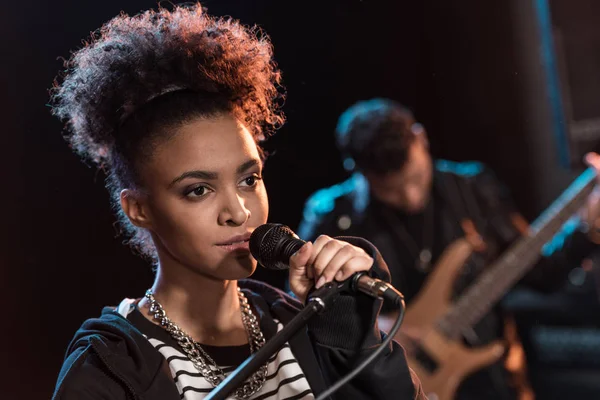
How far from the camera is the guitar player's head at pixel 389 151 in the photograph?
8.79ft

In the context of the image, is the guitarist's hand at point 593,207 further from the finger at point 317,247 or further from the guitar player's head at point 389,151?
the finger at point 317,247

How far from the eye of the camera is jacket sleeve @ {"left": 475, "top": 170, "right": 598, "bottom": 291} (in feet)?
9.43

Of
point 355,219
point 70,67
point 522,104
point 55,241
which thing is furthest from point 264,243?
point 522,104

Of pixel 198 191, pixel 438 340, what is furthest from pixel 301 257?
pixel 438 340

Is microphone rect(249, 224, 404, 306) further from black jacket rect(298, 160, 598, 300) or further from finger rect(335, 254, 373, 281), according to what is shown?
black jacket rect(298, 160, 598, 300)

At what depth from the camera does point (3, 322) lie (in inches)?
70.3

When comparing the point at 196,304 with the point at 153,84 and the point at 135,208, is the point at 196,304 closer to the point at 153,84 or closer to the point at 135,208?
the point at 135,208

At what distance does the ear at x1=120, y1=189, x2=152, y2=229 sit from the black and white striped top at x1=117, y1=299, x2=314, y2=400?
0.16 metres

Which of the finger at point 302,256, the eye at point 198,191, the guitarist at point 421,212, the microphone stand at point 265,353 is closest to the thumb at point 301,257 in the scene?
the finger at point 302,256

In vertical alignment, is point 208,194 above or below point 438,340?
above

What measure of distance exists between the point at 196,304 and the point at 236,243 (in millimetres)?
178

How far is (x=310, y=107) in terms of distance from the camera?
2131 mm

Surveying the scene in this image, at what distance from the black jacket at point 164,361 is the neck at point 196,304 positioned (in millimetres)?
109

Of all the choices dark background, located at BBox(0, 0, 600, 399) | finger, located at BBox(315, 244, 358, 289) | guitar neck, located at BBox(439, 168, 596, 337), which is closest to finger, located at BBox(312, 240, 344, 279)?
finger, located at BBox(315, 244, 358, 289)
